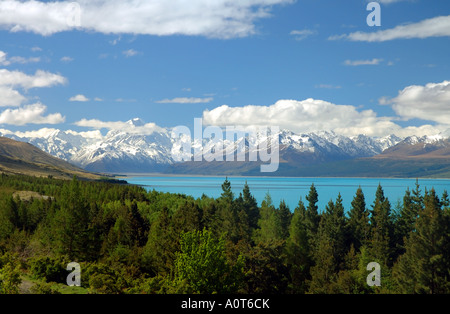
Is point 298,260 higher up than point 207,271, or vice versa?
point 207,271

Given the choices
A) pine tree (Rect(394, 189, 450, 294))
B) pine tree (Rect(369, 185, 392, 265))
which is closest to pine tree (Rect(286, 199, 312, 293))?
pine tree (Rect(369, 185, 392, 265))

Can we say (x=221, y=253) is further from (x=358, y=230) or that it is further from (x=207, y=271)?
(x=358, y=230)

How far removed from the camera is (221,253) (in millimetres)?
Answer: 54594

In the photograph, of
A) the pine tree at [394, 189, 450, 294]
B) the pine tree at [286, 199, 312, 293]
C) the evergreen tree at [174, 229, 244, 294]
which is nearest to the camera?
the evergreen tree at [174, 229, 244, 294]

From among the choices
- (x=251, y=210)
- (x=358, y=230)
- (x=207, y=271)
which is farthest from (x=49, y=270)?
(x=251, y=210)

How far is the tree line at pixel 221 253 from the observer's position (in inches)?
2062

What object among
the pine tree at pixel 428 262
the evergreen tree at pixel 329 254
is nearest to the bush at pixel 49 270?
the evergreen tree at pixel 329 254

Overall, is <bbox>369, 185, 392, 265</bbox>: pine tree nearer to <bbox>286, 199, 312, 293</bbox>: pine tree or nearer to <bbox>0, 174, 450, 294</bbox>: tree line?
<bbox>0, 174, 450, 294</bbox>: tree line

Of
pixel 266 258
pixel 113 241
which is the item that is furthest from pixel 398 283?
pixel 113 241

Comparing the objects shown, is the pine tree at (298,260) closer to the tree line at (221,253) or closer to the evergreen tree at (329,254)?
the tree line at (221,253)

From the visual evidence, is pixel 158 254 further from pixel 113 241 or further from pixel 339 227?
pixel 339 227

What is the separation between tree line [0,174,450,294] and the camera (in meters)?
52.4

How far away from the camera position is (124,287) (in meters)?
51.8

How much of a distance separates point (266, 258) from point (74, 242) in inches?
1520
